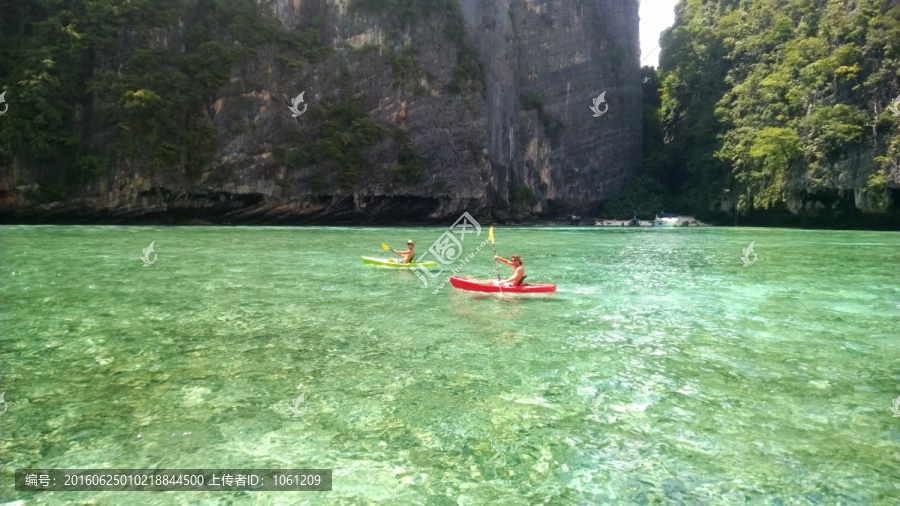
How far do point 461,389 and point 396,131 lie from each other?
36835 millimetres

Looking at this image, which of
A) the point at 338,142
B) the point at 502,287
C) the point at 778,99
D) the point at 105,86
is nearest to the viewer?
the point at 502,287

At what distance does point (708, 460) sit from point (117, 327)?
769cm

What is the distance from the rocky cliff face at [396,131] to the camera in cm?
3509

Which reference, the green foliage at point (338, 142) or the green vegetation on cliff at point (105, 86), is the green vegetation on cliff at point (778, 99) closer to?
the green foliage at point (338, 142)

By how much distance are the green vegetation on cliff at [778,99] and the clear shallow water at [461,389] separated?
28.9m

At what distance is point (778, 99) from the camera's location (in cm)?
4266

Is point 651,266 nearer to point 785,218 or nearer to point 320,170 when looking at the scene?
point 320,170

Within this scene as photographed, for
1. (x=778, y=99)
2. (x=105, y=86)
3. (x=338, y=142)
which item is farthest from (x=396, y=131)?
(x=778, y=99)

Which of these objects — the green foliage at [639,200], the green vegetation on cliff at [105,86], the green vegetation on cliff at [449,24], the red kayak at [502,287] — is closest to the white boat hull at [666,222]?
the green foliage at [639,200]

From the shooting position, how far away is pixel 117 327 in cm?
798

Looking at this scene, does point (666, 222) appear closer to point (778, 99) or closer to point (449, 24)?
point (778, 99)

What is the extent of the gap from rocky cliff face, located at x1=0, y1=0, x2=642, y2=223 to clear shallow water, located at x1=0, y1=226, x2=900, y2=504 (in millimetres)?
25100

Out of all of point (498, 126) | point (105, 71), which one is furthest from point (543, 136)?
point (105, 71)

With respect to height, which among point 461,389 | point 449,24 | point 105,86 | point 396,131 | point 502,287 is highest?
point 449,24
